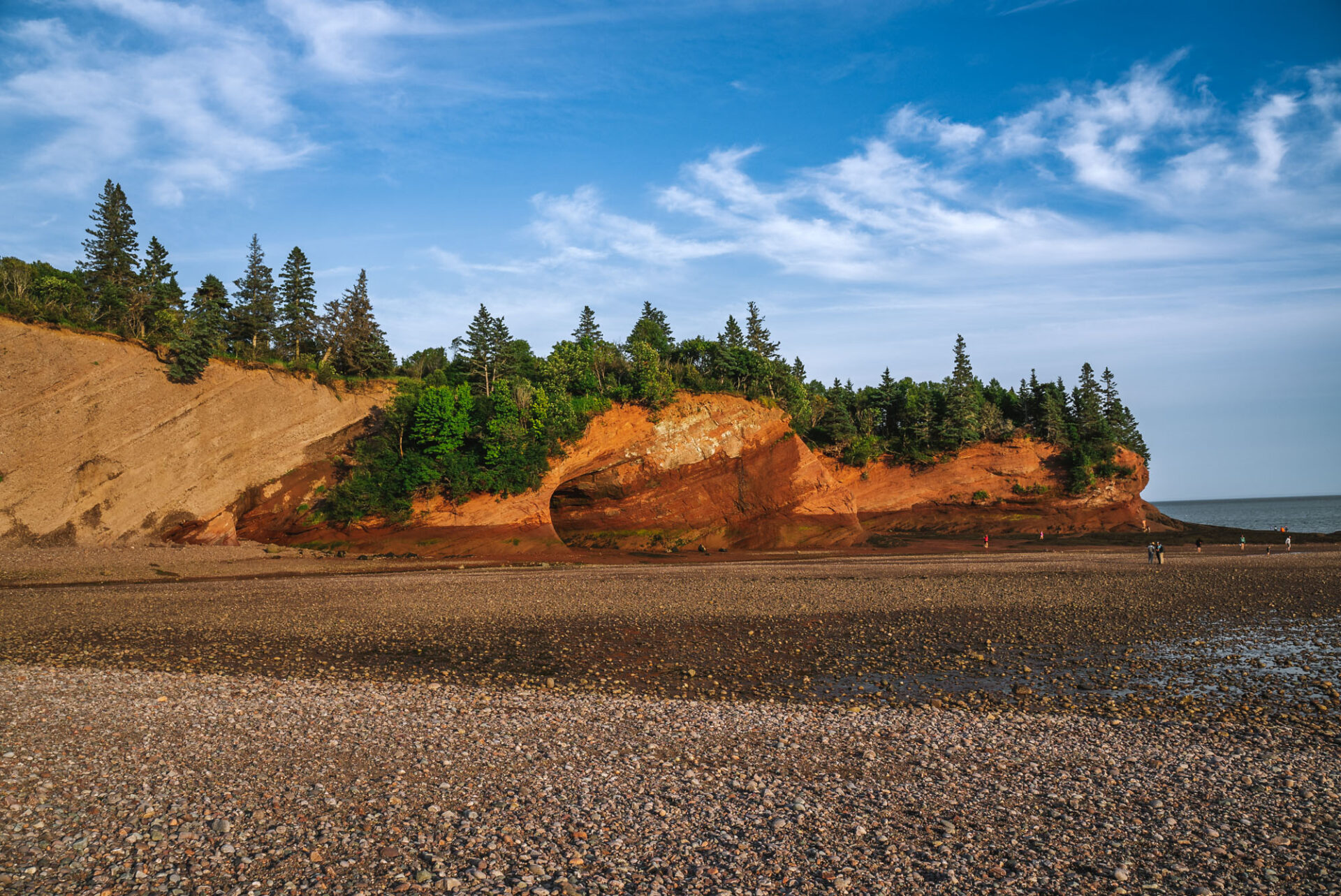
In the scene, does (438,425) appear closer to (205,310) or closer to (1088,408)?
(205,310)

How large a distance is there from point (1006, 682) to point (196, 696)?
1495 cm

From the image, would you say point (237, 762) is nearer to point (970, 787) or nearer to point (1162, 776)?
point (970, 787)

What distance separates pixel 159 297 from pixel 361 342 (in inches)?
576

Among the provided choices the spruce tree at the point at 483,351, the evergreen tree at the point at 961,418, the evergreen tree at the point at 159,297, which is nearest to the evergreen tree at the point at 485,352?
the spruce tree at the point at 483,351

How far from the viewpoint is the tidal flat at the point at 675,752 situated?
6008 millimetres

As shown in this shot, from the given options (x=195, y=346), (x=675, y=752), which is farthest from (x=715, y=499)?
(x=675, y=752)

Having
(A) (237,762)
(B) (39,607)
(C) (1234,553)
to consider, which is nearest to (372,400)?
(B) (39,607)

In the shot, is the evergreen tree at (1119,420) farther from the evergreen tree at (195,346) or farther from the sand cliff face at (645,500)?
the evergreen tree at (195,346)

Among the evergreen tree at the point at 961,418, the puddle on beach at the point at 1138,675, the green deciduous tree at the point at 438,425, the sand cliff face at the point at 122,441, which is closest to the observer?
the puddle on beach at the point at 1138,675

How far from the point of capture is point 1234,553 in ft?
135

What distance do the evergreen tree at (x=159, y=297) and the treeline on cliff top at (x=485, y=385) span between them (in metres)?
0.16

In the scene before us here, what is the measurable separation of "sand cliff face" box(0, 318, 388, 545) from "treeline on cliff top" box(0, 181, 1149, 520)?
2.05m


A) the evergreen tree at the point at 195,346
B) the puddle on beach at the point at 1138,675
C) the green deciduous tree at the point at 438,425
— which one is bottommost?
the puddle on beach at the point at 1138,675

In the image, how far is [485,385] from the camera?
174 feet
